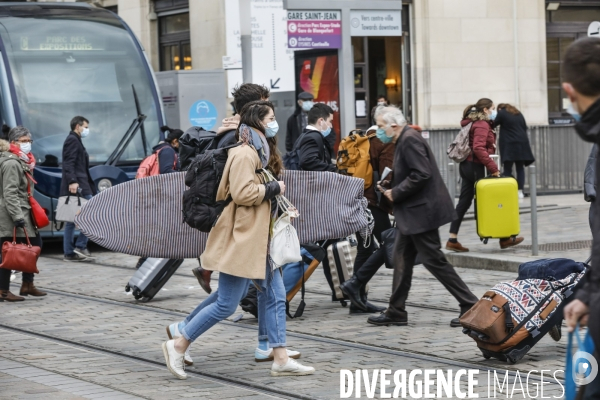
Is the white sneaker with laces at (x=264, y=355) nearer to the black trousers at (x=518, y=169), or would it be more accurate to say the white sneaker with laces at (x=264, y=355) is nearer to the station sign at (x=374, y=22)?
the station sign at (x=374, y=22)

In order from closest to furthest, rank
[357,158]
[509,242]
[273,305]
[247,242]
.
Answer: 1. [247,242]
2. [273,305]
3. [357,158]
4. [509,242]

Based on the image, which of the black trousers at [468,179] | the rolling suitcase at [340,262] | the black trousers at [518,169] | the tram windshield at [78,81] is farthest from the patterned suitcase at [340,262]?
the black trousers at [518,169]

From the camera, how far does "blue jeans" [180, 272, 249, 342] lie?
6906 mm

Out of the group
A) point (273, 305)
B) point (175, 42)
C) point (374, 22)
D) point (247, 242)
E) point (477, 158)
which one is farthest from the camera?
point (175, 42)

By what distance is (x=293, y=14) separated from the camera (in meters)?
14.3

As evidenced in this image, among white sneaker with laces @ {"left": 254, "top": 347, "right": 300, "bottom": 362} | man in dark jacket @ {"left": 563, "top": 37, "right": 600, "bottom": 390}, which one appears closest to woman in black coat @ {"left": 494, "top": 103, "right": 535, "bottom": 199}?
white sneaker with laces @ {"left": 254, "top": 347, "right": 300, "bottom": 362}

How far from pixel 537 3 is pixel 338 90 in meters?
8.94

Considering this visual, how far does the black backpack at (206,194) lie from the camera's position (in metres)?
6.82

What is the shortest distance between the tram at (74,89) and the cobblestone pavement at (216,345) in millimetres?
4125

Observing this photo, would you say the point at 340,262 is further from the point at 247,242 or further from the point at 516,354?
the point at 247,242

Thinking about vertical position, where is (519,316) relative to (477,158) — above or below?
below

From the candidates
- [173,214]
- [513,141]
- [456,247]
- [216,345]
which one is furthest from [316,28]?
[216,345]

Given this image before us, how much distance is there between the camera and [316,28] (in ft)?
47.4

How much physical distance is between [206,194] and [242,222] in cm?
29
